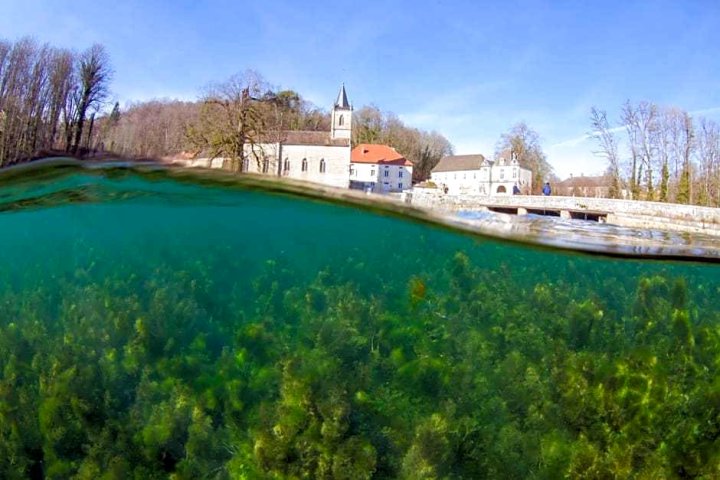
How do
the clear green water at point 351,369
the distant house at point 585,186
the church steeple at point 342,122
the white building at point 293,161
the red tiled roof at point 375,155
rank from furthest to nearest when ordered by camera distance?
1. the distant house at point 585,186
2. the church steeple at point 342,122
3. the red tiled roof at point 375,155
4. the white building at point 293,161
5. the clear green water at point 351,369

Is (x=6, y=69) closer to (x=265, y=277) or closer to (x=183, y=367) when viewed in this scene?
(x=183, y=367)

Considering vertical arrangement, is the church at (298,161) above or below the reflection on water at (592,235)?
above

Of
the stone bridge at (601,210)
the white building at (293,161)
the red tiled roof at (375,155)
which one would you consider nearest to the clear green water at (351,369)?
the white building at (293,161)

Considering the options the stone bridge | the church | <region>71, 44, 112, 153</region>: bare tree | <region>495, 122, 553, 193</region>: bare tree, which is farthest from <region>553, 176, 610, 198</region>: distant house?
<region>71, 44, 112, 153</region>: bare tree

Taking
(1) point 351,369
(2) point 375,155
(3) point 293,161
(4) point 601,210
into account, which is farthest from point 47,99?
(2) point 375,155

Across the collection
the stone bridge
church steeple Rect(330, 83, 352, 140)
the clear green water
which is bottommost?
the clear green water

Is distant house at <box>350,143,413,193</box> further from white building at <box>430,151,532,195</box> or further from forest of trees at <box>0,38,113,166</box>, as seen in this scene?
forest of trees at <box>0,38,113,166</box>

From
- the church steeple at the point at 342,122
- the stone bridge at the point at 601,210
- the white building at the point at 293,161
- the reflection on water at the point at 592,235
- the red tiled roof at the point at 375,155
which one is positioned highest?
the church steeple at the point at 342,122

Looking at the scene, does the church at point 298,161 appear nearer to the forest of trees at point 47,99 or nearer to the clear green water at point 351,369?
the clear green water at point 351,369
